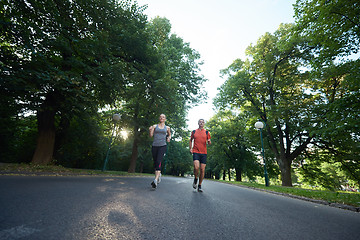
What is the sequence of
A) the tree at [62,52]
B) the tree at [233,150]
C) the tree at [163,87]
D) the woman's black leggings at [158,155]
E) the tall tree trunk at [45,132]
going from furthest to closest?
the tree at [233,150] → the tree at [163,87] → the tall tree trunk at [45,132] → the tree at [62,52] → the woman's black leggings at [158,155]

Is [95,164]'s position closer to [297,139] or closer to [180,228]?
[180,228]

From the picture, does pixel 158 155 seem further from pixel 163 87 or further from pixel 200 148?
pixel 163 87

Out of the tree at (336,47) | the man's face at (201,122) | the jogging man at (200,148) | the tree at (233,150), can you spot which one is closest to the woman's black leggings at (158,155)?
A: the jogging man at (200,148)

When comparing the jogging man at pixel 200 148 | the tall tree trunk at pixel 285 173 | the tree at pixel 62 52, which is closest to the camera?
the jogging man at pixel 200 148

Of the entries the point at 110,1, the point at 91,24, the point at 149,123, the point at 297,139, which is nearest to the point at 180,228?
the point at 91,24

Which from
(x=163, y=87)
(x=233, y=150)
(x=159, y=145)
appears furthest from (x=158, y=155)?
(x=233, y=150)

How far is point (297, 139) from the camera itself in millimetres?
16688

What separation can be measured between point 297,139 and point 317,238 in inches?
707

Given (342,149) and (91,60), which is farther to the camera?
(342,149)

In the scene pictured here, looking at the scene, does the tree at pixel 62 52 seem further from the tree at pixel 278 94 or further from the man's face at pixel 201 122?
the tree at pixel 278 94

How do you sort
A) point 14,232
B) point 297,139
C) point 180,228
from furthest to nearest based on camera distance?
point 297,139 → point 180,228 → point 14,232

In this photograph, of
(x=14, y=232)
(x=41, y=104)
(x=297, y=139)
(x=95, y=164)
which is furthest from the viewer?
(x=95, y=164)

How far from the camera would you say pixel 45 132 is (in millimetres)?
8797

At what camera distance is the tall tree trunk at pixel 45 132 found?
8.41m
